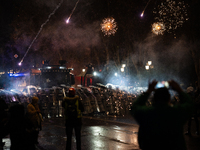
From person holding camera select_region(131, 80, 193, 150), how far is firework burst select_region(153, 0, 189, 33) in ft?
56.9

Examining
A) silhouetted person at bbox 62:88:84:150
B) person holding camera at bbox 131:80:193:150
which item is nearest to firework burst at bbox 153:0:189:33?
silhouetted person at bbox 62:88:84:150

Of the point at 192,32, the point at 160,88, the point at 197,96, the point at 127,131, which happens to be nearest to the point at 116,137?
the point at 127,131

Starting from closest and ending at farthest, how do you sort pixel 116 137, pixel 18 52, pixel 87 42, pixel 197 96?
pixel 116 137 → pixel 197 96 → pixel 18 52 → pixel 87 42

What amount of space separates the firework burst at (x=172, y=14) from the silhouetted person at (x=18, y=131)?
1758cm

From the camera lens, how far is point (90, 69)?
25.6 meters

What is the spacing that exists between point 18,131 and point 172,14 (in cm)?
1837

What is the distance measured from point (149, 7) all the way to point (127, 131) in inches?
648

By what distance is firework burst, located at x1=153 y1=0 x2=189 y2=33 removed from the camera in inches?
723

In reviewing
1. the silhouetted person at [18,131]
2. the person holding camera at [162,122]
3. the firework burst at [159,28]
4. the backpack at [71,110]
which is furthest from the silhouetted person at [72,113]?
the firework burst at [159,28]

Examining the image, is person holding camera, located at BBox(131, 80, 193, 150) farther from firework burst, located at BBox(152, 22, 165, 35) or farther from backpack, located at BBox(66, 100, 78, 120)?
firework burst, located at BBox(152, 22, 165, 35)

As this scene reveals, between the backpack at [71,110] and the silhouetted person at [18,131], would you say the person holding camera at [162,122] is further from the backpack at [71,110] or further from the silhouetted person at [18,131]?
the backpack at [71,110]

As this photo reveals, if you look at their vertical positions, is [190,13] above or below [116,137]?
above

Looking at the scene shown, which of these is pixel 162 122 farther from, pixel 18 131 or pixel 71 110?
pixel 71 110

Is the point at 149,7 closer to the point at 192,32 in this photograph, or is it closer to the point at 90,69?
the point at 192,32
